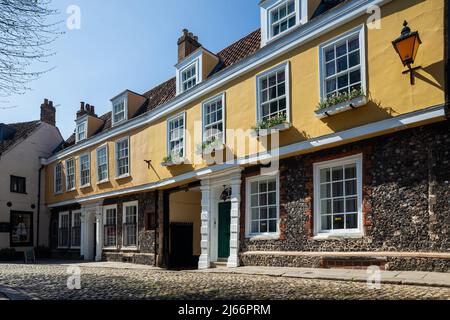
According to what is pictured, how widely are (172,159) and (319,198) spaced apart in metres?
7.01

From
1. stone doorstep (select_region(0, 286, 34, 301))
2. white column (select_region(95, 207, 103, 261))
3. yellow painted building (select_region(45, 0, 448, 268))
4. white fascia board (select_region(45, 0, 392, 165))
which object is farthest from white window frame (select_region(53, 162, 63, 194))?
stone doorstep (select_region(0, 286, 34, 301))

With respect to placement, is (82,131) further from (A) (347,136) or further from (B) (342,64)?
(A) (347,136)

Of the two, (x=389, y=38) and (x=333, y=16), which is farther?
(x=333, y=16)

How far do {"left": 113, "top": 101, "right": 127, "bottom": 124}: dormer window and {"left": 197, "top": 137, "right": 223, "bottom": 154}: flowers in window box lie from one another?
700cm

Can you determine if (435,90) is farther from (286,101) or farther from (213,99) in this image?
(213,99)

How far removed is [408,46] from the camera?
A: 9.51m

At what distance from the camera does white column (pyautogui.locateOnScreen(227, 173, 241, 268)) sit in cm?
1375

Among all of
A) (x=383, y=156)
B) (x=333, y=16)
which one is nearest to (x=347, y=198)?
(x=383, y=156)

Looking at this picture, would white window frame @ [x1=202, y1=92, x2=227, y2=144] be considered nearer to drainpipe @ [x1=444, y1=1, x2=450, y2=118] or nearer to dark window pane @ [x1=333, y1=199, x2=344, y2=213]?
dark window pane @ [x1=333, y1=199, x2=344, y2=213]

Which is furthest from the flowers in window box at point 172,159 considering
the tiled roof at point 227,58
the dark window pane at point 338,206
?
the dark window pane at point 338,206

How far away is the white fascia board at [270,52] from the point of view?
438 inches

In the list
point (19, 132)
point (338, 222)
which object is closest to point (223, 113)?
point (338, 222)

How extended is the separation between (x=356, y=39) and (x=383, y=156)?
308 centimetres
